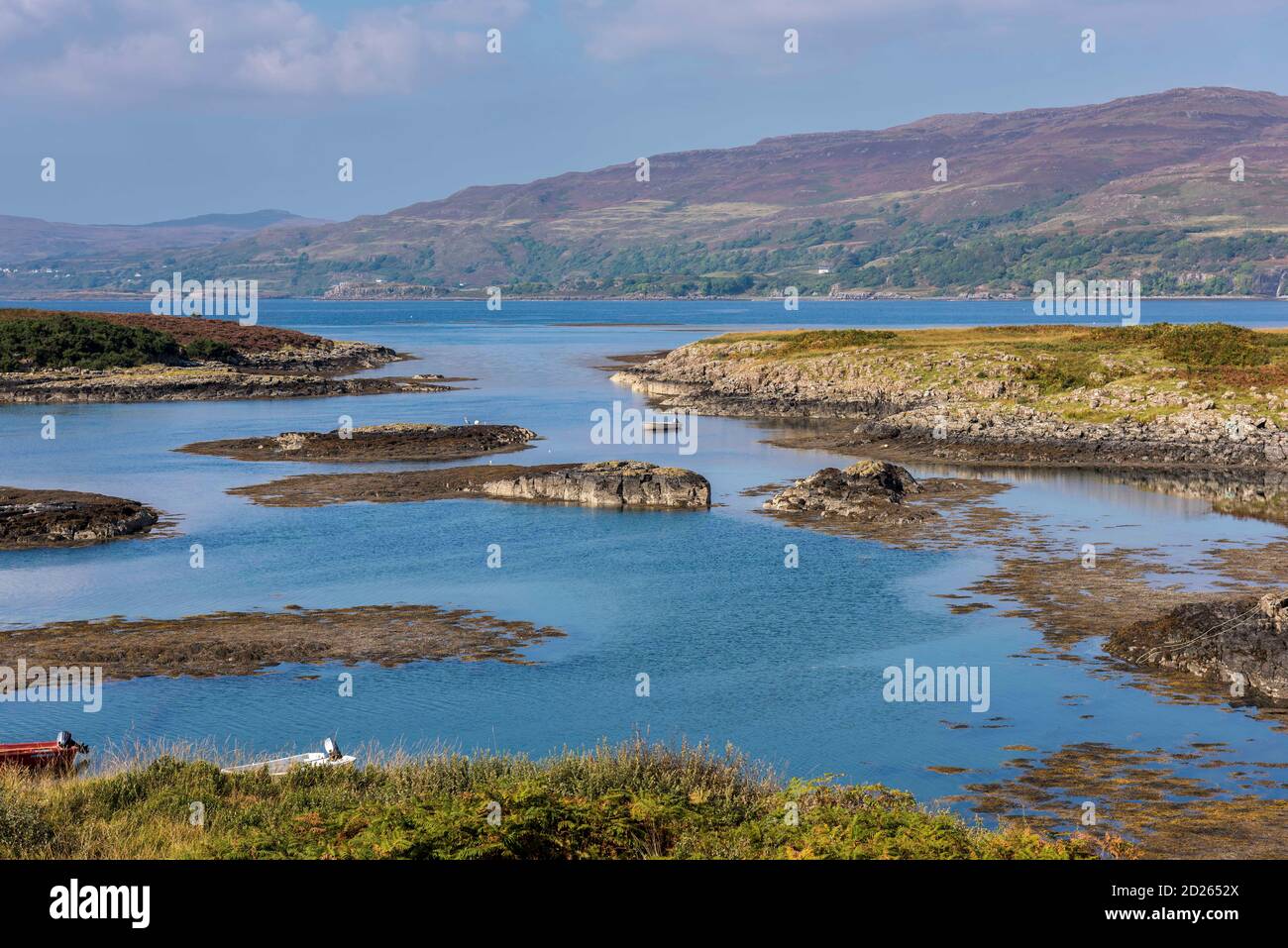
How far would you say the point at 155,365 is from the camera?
11919cm

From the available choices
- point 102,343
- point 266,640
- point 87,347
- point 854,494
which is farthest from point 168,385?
point 266,640

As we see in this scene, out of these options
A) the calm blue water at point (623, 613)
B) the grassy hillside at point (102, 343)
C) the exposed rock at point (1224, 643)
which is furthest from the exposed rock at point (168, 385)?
the exposed rock at point (1224, 643)

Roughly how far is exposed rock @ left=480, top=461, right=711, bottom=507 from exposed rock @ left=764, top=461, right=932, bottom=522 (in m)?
3.50

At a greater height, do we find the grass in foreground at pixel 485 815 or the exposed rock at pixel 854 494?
the exposed rock at pixel 854 494

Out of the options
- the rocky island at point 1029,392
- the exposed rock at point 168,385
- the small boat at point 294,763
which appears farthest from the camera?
the exposed rock at point 168,385

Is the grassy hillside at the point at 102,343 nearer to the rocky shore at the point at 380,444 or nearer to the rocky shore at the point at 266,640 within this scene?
the rocky shore at the point at 380,444

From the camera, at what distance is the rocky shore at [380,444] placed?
71.8 m

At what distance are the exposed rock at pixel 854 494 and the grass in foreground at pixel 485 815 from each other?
33.4 m

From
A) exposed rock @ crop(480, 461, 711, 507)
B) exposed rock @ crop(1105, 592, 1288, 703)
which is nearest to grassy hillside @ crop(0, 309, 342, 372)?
exposed rock @ crop(480, 461, 711, 507)

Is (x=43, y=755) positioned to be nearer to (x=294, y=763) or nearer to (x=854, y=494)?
(x=294, y=763)
